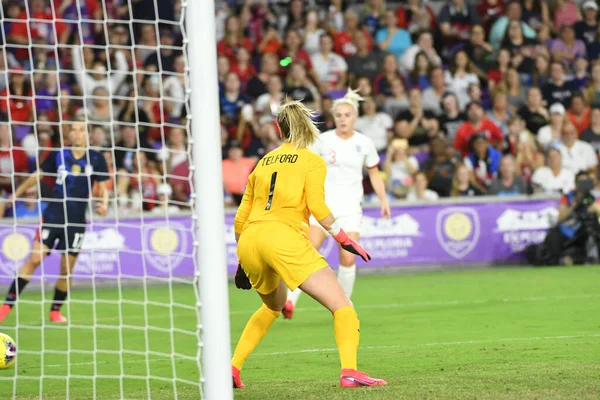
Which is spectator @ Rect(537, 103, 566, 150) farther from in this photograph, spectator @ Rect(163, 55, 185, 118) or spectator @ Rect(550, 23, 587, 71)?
spectator @ Rect(163, 55, 185, 118)

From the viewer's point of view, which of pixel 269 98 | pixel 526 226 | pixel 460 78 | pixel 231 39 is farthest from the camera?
pixel 460 78

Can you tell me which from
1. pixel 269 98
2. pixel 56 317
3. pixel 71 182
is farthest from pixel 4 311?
pixel 269 98

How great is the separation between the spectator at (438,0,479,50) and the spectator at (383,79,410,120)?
2.25 meters

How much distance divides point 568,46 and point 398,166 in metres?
→ 5.88

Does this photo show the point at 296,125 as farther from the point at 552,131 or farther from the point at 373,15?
the point at 373,15

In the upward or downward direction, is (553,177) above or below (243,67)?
below

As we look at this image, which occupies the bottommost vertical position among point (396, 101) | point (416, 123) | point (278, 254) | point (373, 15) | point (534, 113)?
point (278, 254)

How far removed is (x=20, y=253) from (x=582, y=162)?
10.2 metres

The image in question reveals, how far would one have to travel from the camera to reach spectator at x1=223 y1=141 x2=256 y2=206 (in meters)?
17.9

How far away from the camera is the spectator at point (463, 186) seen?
59.6 feet

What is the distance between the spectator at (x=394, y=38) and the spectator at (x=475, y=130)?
2553 mm

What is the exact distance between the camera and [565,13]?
22969mm

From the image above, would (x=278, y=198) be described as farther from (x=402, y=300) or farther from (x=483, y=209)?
(x=483, y=209)

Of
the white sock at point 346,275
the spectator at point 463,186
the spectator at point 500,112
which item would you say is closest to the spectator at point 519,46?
the spectator at point 500,112
